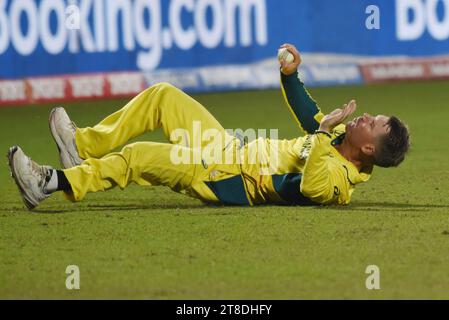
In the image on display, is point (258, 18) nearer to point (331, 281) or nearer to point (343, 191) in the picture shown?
point (343, 191)

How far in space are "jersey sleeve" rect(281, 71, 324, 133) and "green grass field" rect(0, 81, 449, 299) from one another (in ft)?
Answer: 2.00

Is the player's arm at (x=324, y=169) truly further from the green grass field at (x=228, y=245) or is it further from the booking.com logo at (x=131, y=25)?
the booking.com logo at (x=131, y=25)

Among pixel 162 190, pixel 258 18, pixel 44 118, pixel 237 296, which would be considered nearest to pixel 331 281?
pixel 237 296

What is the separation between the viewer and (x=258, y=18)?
52.1 feet

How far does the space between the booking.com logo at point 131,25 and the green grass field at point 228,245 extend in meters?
5.29

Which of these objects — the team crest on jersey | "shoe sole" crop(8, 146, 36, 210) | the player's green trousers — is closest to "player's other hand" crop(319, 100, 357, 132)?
the team crest on jersey

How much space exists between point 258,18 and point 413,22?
7.69 ft

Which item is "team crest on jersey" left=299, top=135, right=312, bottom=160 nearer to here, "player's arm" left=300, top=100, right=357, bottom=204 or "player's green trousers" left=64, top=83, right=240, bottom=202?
"player's arm" left=300, top=100, right=357, bottom=204

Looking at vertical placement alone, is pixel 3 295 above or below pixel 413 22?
below

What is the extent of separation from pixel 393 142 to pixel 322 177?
1.90ft

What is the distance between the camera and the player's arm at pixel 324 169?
22.2 feet

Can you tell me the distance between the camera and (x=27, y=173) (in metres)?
6.88

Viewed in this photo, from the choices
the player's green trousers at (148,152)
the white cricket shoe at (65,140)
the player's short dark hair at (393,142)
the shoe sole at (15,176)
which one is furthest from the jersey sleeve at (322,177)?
the shoe sole at (15,176)

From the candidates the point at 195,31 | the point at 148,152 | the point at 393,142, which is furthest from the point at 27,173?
the point at 195,31
